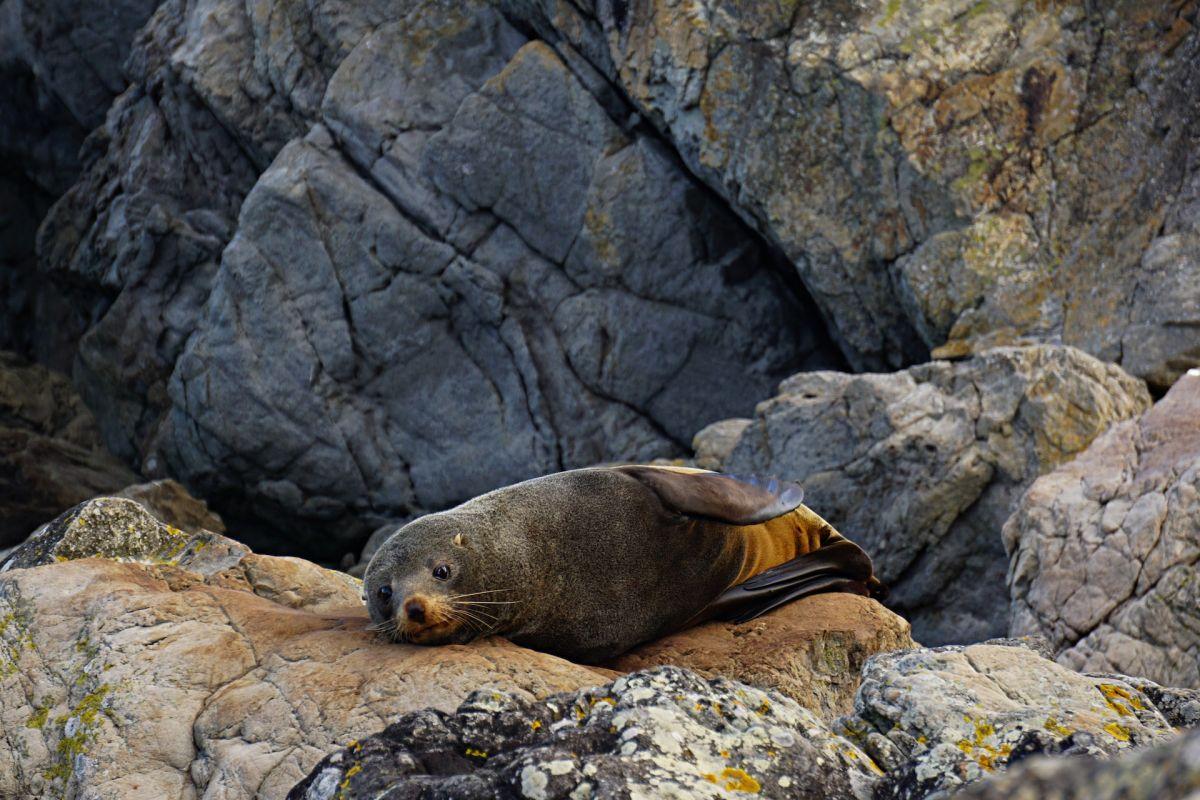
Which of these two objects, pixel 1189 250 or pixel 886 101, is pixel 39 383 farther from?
pixel 1189 250

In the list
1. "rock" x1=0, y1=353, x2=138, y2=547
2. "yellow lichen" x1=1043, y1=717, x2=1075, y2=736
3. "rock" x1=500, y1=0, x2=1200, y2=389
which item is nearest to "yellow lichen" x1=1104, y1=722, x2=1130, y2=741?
"yellow lichen" x1=1043, y1=717, x2=1075, y2=736

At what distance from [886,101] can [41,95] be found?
13837mm

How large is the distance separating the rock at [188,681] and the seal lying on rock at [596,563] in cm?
28

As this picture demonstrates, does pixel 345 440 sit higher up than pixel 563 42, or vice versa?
pixel 563 42

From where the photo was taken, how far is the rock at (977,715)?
3.38 metres

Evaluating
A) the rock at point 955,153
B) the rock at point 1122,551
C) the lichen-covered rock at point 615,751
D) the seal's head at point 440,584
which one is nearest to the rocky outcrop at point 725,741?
the lichen-covered rock at point 615,751

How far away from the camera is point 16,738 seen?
4.70 metres

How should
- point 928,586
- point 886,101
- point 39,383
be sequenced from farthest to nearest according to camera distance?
point 39,383
point 886,101
point 928,586

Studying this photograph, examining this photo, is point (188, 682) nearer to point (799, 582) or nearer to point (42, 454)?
point (799, 582)

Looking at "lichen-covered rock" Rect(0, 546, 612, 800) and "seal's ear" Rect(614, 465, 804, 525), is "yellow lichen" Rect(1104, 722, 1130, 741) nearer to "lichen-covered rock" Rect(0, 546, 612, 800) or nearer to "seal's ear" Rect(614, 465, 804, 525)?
"lichen-covered rock" Rect(0, 546, 612, 800)

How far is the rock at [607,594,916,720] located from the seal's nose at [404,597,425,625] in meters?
0.94

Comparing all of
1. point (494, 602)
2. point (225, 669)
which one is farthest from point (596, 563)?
point (225, 669)

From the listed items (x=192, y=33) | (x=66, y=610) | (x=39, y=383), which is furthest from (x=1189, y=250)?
(x=39, y=383)

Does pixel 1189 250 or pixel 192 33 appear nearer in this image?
pixel 1189 250
